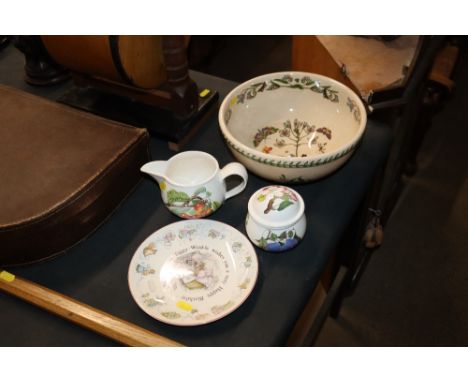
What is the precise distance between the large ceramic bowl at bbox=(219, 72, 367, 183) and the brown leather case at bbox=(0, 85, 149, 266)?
198 mm

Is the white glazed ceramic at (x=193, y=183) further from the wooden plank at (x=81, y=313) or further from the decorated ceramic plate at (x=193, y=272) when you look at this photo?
the wooden plank at (x=81, y=313)

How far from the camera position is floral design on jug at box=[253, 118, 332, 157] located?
866mm

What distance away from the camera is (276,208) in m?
0.67

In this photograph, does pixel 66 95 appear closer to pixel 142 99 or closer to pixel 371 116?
pixel 142 99

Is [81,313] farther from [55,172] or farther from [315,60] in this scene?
Result: [315,60]

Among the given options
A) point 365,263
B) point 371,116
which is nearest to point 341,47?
point 371,116

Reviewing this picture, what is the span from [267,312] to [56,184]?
37cm

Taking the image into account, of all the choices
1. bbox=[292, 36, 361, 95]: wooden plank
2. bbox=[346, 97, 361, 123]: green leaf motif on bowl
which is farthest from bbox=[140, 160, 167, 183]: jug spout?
bbox=[292, 36, 361, 95]: wooden plank

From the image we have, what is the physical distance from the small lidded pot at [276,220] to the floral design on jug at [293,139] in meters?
0.19

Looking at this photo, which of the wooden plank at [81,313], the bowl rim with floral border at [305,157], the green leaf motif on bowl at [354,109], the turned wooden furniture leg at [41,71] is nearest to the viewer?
the wooden plank at [81,313]

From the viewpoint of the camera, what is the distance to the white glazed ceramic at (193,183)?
2.32 ft

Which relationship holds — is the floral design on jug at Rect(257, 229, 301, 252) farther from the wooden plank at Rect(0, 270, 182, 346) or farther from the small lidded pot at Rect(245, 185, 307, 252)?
the wooden plank at Rect(0, 270, 182, 346)

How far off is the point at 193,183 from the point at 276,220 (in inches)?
A: 6.1

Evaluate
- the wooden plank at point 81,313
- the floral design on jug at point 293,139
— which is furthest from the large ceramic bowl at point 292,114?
the wooden plank at point 81,313
